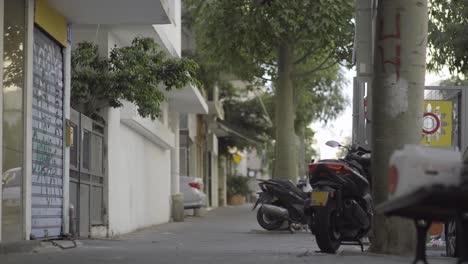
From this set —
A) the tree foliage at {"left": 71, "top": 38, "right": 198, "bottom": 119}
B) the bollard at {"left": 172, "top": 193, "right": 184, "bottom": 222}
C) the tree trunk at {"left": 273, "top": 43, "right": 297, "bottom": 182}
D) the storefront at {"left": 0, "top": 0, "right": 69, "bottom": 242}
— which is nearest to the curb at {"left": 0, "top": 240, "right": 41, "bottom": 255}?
the storefront at {"left": 0, "top": 0, "right": 69, "bottom": 242}

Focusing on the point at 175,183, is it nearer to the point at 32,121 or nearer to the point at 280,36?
the point at 280,36

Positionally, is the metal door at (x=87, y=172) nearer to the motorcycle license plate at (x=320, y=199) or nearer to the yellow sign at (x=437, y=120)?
the motorcycle license plate at (x=320, y=199)

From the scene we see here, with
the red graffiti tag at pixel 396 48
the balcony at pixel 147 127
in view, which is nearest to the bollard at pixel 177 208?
the balcony at pixel 147 127

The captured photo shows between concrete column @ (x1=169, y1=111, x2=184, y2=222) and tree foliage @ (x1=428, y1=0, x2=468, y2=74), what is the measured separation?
9.73 m

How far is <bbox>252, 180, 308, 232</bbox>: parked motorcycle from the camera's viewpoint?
57.8 feet

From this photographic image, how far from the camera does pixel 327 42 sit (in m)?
24.2

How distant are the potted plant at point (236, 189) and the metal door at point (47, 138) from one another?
143 ft

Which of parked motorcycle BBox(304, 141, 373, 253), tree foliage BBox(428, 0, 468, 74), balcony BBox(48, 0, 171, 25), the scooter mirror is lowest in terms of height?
parked motorcycle BBox(304, 141, 373, 253)

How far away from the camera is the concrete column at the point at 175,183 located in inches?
1067

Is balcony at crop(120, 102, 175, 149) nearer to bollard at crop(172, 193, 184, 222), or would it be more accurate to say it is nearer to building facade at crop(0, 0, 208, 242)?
building facade at crop(0, 0, 208, 242)

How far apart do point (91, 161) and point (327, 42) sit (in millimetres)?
10459

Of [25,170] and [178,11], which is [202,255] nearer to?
[25,170]

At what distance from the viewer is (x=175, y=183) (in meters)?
28.5

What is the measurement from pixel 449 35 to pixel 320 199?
8994 mm
